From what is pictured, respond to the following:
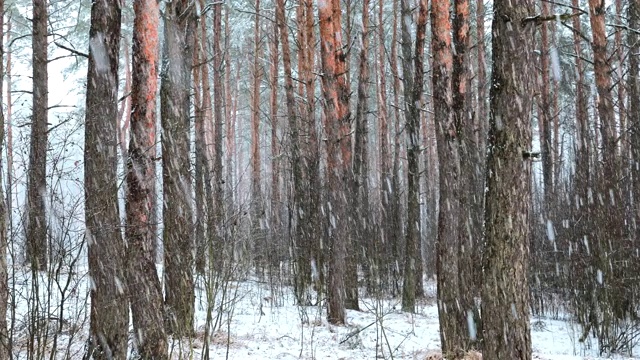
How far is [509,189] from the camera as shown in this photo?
5062mm

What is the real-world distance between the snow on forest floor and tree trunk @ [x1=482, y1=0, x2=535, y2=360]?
1.26 meters

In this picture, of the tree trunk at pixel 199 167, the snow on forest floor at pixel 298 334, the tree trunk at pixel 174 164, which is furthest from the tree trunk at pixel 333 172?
the tree trunk at pixel 174 164

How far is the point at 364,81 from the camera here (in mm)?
13211

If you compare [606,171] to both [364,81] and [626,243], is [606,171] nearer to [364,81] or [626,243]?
[626,243]

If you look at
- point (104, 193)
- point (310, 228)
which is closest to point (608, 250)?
point (310, 228)

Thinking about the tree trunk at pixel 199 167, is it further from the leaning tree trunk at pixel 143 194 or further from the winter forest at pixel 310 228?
the leaning tree trunk at pixel 143 194

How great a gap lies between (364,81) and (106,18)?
8304 millimetres

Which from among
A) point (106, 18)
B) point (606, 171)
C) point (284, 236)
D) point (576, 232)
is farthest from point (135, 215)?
point (284, 236)

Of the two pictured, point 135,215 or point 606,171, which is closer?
point 135,215

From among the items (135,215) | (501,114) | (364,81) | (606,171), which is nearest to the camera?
(501,114)

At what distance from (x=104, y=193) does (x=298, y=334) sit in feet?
14.6

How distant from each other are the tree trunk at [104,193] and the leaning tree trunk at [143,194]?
18.6 inches

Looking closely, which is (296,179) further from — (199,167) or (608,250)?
(608,250)

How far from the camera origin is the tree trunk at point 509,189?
503 cm
